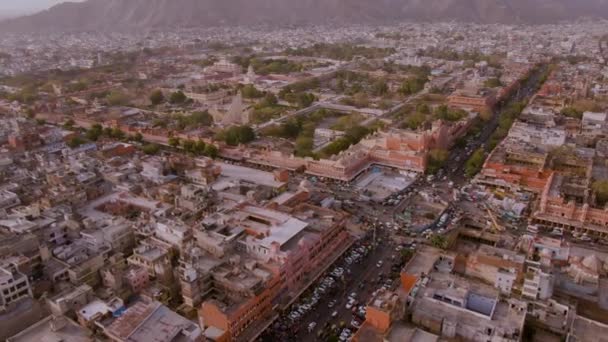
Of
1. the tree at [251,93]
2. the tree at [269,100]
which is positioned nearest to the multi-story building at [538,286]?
the tree at [269,100]

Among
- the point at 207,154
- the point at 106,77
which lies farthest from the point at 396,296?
the point at 106,77

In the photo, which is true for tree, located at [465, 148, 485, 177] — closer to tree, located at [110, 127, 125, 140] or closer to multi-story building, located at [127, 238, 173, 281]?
multi-story building, located at [127, 238, 173, 281]

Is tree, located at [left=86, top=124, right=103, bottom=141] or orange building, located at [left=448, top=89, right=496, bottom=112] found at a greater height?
tree, located at [left=86, top=124, right=103, bottom=141]

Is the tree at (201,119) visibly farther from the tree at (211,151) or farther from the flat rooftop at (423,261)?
the flat rooftop at (423,261)

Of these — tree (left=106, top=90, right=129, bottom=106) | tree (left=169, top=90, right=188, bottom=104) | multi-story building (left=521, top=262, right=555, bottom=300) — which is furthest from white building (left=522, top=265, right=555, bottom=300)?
tree (left=106, top=90, right=129, bottom=106)

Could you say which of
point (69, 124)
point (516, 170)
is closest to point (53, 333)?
point (516, 170)

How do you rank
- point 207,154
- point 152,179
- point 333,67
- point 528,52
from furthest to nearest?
point 528,52, point 333,67, point 207,154, point 152,179

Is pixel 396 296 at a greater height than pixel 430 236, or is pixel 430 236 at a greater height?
pixel 396 296

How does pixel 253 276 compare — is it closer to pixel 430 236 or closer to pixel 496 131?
pixel 430 236
